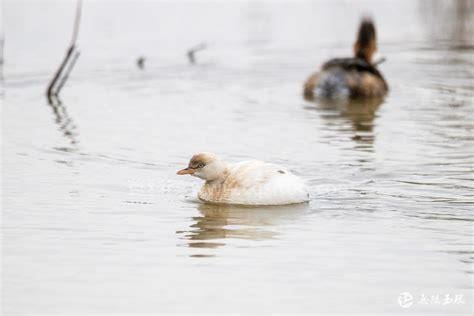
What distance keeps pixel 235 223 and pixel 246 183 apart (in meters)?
0.65

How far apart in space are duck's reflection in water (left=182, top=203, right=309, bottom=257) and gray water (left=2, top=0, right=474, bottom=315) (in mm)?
24

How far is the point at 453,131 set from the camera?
42.7ft

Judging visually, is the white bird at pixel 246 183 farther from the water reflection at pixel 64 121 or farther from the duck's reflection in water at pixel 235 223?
the water reflection at pixel 64 121

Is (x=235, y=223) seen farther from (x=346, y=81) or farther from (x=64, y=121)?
(x=346, y=81)

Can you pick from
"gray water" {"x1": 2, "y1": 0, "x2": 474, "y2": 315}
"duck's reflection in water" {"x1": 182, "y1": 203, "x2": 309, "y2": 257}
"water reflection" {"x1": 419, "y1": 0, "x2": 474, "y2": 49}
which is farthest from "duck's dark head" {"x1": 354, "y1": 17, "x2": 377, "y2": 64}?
"duck's reflection in water" {"x1": 182, "y1": 203, "x2": 309, "y2": 257}

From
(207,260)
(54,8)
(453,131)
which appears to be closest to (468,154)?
(453,131)

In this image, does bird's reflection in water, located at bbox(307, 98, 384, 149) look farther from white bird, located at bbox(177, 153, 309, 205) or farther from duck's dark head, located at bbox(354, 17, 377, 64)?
white bird, located at bbox(177, 153, 309, 205)

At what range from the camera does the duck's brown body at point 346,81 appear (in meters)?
16.5

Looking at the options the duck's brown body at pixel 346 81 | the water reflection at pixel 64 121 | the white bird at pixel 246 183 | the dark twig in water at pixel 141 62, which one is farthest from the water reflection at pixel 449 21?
the white bird at pixel 246 183

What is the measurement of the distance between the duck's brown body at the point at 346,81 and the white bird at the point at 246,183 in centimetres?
706

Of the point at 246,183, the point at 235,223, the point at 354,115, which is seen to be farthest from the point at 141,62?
the point at 235,223

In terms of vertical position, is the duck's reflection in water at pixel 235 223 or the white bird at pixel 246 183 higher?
the white bird at pixel 246 183

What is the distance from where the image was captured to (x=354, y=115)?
14961mm

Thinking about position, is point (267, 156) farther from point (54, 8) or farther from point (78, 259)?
point (54, 8)
